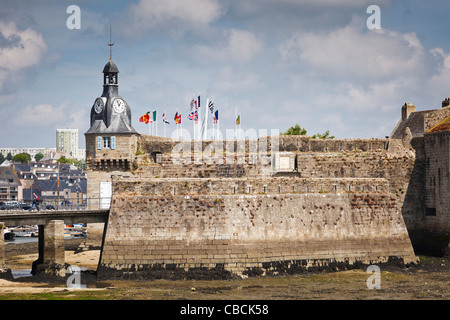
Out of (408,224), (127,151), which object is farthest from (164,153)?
(408,224)

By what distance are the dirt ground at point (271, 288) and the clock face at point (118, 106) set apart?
56.5 ft

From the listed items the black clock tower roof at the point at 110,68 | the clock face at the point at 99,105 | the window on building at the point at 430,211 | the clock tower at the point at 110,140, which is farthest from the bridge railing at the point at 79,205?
the window on building at the point at 430,211

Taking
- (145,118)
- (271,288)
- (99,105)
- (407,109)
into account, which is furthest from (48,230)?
(407,109)

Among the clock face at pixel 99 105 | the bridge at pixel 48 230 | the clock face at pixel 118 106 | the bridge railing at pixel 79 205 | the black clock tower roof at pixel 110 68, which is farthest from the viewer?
the black clock tower roof at pixel 110 68

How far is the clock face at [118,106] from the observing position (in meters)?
56.1

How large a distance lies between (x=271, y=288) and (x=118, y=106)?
23.4m

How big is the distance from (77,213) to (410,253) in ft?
73.0

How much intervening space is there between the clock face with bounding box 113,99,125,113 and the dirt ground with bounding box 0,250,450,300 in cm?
1723

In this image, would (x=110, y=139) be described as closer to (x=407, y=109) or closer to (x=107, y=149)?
(x=107, y=149)

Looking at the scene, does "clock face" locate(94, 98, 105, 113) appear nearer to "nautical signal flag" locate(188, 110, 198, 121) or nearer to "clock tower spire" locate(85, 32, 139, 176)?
"clock tower spire" locate(85, 32, 139, 176)

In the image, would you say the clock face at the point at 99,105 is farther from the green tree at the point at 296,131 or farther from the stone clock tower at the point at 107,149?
the green tree at the point at 296,131

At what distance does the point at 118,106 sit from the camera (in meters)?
56.3

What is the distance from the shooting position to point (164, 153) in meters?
55.0
